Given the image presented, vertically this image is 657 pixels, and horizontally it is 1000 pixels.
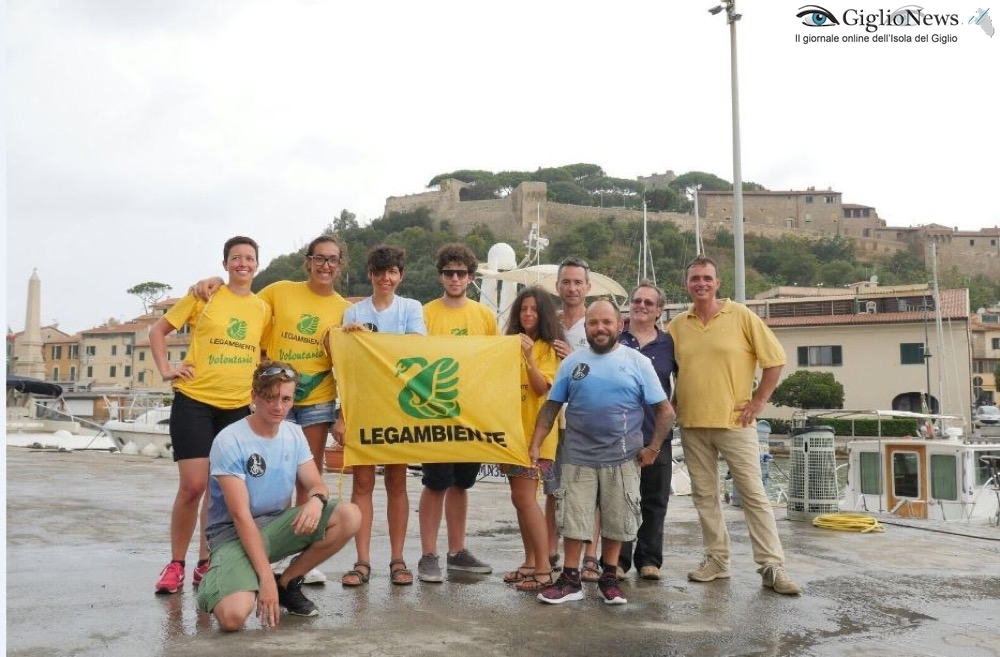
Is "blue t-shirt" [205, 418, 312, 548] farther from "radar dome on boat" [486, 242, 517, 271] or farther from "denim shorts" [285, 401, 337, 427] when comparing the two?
"radar dome on boat" [486, 242, 517, 271]

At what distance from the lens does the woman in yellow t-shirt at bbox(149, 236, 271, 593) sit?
477 centimetres

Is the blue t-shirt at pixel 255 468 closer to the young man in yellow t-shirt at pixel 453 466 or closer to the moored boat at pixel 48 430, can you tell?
the young man in yellow t-shirt at pixel 453 466

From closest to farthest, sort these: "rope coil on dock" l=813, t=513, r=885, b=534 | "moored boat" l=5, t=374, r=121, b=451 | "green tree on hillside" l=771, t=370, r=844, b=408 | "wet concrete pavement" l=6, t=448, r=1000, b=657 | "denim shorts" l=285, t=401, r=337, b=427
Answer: "wet concrete pavement" l=6, t=448, r=1000, b=657
"denim shorts" l=285, t=401, r=337, b=427
"rope coil on dock" l=813, t=513, r=885, b=534
"moored boat" l=5, t=374, r=121, b=451
"green tree on hillside" l=771, t=370, r=844, b=408

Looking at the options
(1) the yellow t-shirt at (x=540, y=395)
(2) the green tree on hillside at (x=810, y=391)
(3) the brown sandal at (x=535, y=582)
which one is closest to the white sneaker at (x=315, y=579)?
(3) the brown sandal at (x=535, y=582)

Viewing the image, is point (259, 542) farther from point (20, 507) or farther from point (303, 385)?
point (20, 507)

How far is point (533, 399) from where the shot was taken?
541cm

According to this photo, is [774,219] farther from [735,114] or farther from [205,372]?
[205,372]

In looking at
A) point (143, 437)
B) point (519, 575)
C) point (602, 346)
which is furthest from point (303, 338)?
point (143, 437)

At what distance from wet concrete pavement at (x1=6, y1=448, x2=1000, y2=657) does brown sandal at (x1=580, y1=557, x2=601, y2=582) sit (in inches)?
3.4

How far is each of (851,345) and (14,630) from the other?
45.0m

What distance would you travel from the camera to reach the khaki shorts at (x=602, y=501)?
4.82m

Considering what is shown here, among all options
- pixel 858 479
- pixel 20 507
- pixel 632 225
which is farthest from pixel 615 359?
pixel 632 225

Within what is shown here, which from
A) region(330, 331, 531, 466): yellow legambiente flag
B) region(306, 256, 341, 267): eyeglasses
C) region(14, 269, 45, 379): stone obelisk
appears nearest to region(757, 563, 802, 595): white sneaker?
region(330, 331, 531, 466): yellow legambiente flag

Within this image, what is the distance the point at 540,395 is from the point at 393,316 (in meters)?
0.98
